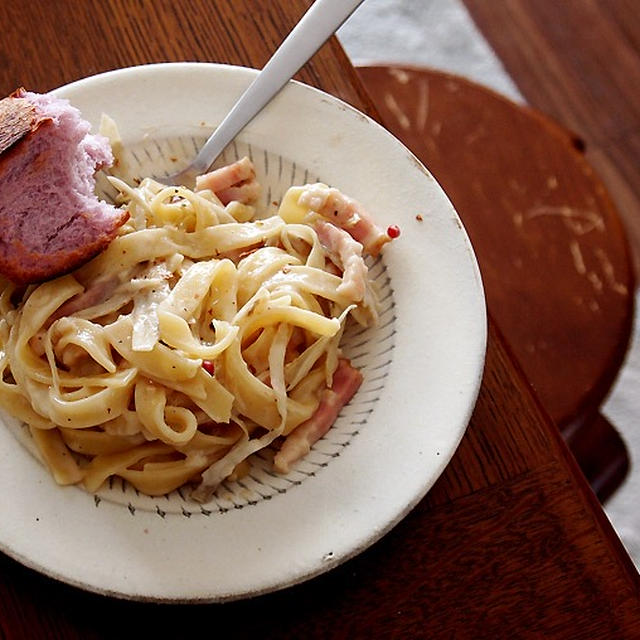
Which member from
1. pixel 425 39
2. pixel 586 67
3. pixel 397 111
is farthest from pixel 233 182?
pixel 586 67

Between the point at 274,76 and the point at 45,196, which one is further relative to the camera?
the point at 274,76

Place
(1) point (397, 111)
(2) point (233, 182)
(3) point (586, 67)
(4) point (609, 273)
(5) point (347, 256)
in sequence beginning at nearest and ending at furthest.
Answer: (5) point (347, 256)
(2) point (233, 182)
(4) point (609, 273)
(1) point (397, 111)
(3) point (586, 67)

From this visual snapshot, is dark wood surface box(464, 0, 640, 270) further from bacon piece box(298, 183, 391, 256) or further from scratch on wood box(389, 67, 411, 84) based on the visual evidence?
bacon piece box(298, 183, 391, 256)

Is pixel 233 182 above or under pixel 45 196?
under

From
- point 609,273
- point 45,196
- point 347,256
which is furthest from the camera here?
point 609,273

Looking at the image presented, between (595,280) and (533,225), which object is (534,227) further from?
(595,280)


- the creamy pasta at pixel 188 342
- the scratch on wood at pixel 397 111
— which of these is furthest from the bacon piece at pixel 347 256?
the scratch on wood at pixel 397 111

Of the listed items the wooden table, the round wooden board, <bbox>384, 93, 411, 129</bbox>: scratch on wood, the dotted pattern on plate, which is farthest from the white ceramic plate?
<bbox>384, 93, 411, 129</bbox>: scratch on wood
